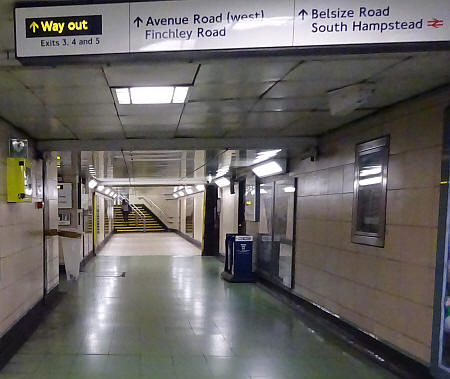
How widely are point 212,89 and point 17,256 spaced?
9.66ft

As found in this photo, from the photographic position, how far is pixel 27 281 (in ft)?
13.5

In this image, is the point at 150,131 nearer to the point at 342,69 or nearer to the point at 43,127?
the point at 43,127

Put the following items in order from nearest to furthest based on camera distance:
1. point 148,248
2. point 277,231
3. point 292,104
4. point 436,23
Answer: point 436,23
point 292,104
point 277,231
point 148,248

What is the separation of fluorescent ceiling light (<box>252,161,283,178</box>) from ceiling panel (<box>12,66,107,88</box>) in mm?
3926

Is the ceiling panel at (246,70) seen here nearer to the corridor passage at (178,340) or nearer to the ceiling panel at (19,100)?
the ceiling panel at (19,100)

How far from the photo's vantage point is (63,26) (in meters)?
1.54

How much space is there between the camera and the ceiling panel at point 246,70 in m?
2.08

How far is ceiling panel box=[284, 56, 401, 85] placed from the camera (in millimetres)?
2090

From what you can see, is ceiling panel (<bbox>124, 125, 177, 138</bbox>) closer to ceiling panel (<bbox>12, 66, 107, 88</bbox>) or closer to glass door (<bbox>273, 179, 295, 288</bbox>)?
ceiling panel (<bbox>12, 66, 107, 88</bbox>)

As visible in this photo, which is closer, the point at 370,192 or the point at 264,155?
the point at 370,192

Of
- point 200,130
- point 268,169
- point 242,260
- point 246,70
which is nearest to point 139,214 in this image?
point 242,260

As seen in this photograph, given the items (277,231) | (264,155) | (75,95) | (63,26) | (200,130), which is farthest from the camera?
(277,231)

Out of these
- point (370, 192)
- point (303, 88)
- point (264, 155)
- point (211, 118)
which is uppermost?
point (303, 88)

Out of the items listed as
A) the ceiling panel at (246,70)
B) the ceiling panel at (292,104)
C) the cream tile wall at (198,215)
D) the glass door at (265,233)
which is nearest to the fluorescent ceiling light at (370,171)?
the ceiling panel at (292,104)
